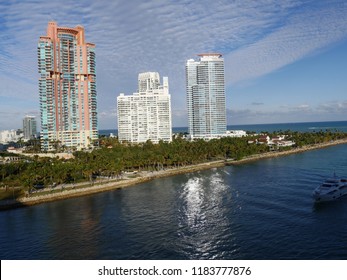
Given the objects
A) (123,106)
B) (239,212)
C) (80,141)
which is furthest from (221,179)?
(123,106)

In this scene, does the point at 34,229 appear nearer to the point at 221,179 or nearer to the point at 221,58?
the point at 221,179

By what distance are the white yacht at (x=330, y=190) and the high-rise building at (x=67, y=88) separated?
249 feet

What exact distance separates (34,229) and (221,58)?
10561cm

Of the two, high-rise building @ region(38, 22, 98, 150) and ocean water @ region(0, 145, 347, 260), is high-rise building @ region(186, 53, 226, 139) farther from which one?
ocean water @ region(0, 145, 347, 260)

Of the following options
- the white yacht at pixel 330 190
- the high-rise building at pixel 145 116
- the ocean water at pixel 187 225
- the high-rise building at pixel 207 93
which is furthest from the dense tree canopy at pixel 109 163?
the white yacht at pixel 330 190

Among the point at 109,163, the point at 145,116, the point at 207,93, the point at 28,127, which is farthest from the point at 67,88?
the point at 28,127

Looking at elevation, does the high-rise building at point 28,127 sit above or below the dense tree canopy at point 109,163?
above

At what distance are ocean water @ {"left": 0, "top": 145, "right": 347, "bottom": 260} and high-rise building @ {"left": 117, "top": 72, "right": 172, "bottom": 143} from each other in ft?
221

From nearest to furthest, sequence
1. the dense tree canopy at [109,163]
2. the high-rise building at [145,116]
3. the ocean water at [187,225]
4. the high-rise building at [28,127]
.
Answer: the ocean water at [187,225]
the dense tree canopy at [109,163]
the high-rise building at [145,116]
the high-rise building at [28,127]

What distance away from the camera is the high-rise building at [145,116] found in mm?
117688

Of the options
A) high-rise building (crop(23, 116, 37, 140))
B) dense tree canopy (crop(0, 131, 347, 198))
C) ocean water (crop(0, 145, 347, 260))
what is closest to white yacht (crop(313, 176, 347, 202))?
ocean water (crop(0, 145, 347, 260))

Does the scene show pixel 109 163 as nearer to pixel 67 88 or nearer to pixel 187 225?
pixel 187 225

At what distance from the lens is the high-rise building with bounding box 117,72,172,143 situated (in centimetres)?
11769

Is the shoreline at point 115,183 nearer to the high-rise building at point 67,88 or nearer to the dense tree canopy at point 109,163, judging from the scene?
the dense tree canopy at point 109,163
